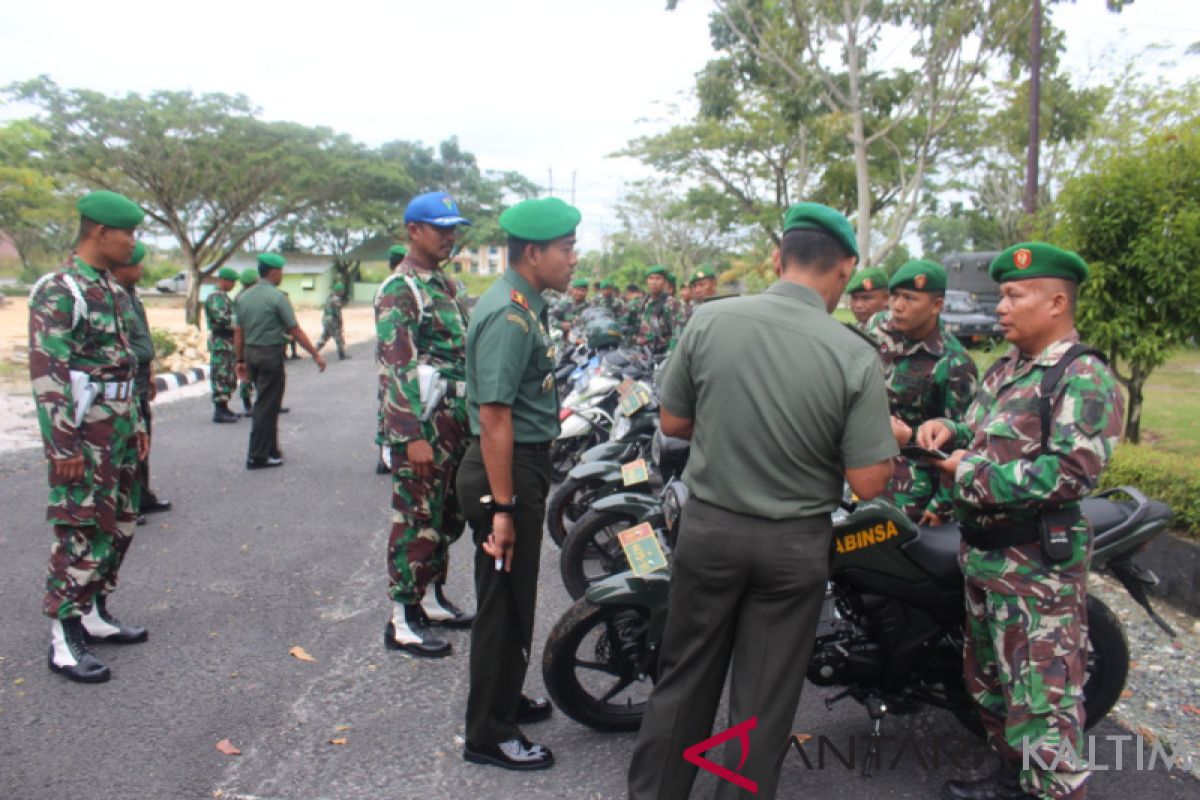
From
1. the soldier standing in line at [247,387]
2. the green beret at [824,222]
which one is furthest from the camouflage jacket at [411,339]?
the soldier standing in line at [247,387]

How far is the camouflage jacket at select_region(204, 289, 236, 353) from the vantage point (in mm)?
9594

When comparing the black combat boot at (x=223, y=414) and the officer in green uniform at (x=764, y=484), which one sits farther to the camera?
the black combat boot at (x=223, y=414)

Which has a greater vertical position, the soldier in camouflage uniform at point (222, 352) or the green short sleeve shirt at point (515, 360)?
the green short sleeve shirt at point (515, 360)

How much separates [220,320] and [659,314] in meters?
4.95

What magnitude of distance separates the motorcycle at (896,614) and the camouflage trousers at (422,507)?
3.29 feet

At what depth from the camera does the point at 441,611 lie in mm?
4125

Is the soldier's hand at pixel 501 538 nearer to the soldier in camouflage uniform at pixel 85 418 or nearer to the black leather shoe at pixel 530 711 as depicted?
the black leather shoe at pixel 530 711

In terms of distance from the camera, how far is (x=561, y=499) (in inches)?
193

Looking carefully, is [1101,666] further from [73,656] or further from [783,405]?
[73,656]

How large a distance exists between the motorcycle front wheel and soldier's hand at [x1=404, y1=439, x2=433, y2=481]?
0.97 metres

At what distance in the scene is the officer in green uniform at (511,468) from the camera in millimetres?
2730

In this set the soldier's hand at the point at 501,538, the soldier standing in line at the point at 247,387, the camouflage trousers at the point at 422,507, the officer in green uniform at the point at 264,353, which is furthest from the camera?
the soldier standing in line at the point at 247,387

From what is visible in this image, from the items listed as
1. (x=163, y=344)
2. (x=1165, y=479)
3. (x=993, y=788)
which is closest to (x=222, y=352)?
(x=163, y=344)

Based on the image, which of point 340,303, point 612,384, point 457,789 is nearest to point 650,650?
point 457,789
